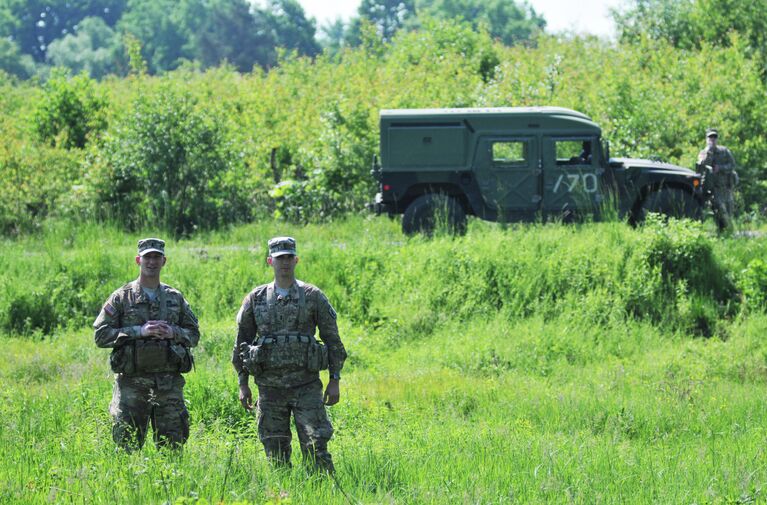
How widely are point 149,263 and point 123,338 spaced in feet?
1.65

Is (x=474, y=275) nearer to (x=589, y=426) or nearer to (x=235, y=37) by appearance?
(x=589, y=426)

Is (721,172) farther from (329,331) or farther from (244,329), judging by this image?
(244,329)

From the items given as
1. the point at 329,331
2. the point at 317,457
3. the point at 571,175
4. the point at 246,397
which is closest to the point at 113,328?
the point at 246,397

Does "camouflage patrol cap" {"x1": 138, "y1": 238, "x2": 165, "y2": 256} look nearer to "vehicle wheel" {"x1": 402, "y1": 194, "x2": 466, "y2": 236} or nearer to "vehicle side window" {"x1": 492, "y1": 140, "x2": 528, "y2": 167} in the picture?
"vehicle wheel" {"x1": 402, "y1": 194, "x2": 466, "y2": 236}

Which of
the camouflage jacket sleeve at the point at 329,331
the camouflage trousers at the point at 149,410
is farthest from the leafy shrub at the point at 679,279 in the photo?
the camouflage trousers at the point at 149,410

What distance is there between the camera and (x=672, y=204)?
1633cm

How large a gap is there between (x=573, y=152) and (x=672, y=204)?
5.43ft

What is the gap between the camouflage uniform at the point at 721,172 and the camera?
1667 cm

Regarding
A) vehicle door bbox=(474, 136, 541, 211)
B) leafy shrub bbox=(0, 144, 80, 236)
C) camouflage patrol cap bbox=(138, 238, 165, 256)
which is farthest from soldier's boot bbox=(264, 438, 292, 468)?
leafy shrub bbox=(0, 144, 80, 236)

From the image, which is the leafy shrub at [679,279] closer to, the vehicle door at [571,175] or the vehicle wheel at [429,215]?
the vehicle door at [571,175]

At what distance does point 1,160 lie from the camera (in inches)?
744

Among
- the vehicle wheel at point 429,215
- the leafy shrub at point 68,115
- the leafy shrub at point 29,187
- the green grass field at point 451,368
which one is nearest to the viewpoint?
the green grass field at point 451,368

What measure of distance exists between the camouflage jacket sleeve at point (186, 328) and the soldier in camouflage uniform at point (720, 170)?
11.3 metres

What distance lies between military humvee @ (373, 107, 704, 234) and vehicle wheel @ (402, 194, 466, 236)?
15 mm
